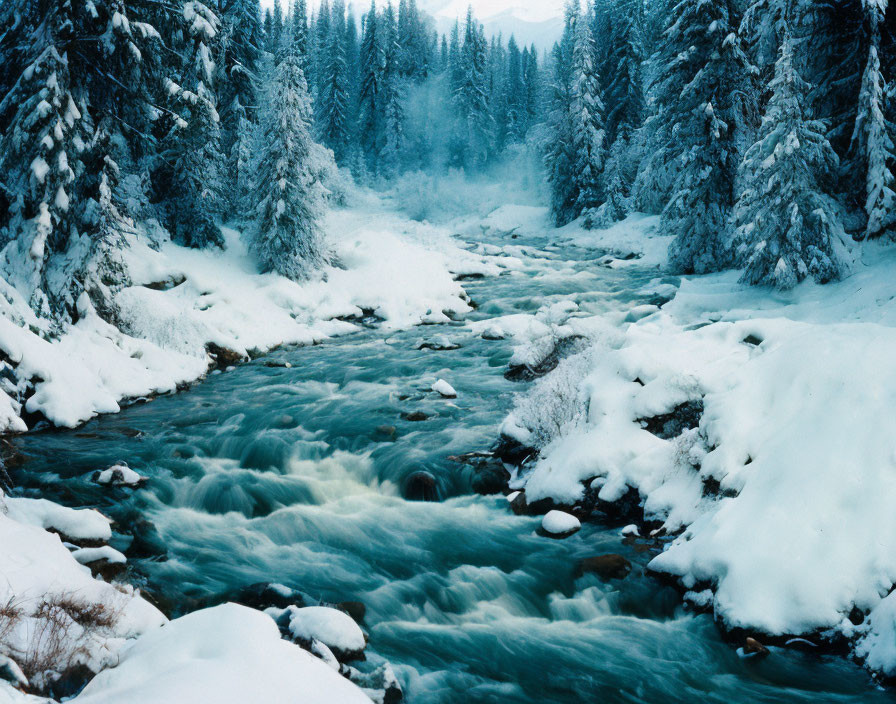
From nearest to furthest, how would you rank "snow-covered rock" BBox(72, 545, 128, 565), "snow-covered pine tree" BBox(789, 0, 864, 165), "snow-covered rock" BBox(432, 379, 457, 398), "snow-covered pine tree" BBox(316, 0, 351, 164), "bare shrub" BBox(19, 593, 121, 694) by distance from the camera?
"bare shrub" BBox(19, 593, 121, 694)
"snow-covered rock" BBox(72, 545, 128, 565)
"snow-covered rock" BBox(432, 379, 457, 398)
"snow-covered pine tree" BBox(789, 0, 864, 165)
"snow-covered pine tree" BBox(316, 0, 351, 164)

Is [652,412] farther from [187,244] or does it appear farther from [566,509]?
[187,244]

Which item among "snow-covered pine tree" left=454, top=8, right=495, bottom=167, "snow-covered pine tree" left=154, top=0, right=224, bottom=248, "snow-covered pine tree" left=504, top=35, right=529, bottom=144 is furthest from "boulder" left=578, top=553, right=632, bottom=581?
"snow-covered pine tree" left=504, top=35, right=529, bottom=144

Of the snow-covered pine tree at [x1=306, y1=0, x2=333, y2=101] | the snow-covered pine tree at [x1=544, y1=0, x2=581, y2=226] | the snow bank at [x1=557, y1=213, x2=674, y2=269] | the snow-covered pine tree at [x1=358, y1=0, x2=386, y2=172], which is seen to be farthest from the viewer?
the snow-covered pine tree at [x1=306, y1=0, x2=333, y2=101]

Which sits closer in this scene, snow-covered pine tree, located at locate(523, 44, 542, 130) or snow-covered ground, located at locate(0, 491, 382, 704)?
snow-covered ground, located at locate(0, 491, 382, 704)

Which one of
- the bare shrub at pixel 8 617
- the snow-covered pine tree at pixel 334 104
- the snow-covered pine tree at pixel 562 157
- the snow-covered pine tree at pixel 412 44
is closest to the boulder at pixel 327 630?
the bare shrub at pixel 8 617

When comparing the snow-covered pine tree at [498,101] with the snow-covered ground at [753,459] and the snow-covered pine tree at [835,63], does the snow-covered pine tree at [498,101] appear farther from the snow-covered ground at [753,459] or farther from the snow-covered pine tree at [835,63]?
the snow-covered ground at [753,459]

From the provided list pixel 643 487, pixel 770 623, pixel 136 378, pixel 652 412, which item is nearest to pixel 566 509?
pixel 643 487

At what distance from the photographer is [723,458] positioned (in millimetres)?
6613

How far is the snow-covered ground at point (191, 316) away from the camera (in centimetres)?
1037

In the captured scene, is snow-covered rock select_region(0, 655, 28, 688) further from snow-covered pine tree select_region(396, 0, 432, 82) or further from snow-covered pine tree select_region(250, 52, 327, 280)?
snow-covered pine tree select_region(396, 0, 432, 82)

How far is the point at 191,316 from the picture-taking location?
14977mm

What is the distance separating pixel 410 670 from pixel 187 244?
17.8 metres

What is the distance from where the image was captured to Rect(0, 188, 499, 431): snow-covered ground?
10.4 meters

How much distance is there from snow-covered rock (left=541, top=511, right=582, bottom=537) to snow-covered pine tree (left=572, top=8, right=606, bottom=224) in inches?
1274
